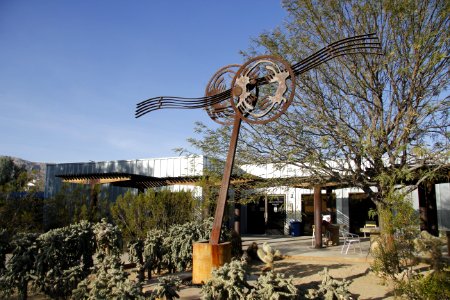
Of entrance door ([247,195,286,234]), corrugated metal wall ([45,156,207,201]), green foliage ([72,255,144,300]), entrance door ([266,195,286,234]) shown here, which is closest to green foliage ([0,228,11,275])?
green foliage ([72,255,144,300])

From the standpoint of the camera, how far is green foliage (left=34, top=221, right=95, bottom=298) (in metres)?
5.63

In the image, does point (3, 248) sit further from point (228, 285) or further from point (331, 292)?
point (331, 292)

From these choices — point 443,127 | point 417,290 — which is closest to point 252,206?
point 443,127

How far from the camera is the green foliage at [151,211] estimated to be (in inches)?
418

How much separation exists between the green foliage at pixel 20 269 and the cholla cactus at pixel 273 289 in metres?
3.50

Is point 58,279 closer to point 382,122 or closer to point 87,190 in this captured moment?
point 382,122

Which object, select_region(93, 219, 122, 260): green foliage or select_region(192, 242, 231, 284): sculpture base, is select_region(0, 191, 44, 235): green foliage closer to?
select_region(93, 219, 122, 260): green foliage

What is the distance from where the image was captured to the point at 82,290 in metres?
4.95

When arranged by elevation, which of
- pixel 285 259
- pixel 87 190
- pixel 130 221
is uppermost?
pixel 87 190

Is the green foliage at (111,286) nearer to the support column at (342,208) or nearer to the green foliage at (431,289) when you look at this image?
the green foliage at (431,289)

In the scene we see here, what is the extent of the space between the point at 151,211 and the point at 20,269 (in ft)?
16.7

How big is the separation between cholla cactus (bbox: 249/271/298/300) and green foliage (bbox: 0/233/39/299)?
11.5 feet

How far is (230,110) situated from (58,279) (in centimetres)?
374

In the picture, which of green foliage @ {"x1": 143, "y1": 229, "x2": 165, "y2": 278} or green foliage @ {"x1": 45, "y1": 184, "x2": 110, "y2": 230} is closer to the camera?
green foliage @ {"x1": 143, "y1": 229, "x2": 165, "y2": 278}
